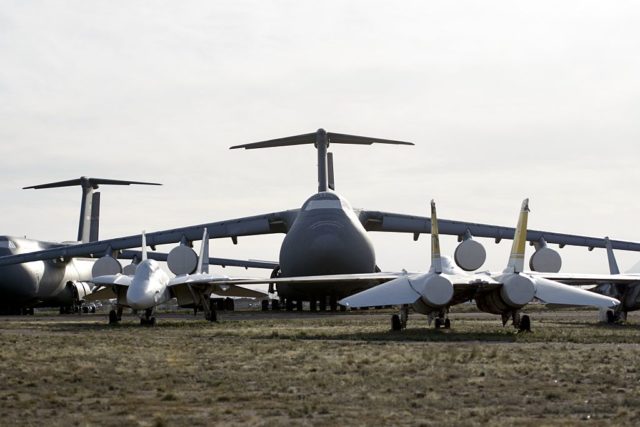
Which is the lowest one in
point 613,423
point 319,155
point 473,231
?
point 613,423

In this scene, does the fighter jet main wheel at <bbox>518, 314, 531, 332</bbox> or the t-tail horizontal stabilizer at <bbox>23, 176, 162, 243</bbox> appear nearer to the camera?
the fighter jet main wheel at <bbox>518, 314, 531, 332</bbox>

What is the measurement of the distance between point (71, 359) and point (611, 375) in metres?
9.90

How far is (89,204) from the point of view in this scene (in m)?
64.6

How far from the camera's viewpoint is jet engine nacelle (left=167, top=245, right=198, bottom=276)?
4384 cm

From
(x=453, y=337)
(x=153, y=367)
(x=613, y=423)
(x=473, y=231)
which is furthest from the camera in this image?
(x=473, y=231)

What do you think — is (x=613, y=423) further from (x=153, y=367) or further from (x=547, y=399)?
(x=153, y=367)

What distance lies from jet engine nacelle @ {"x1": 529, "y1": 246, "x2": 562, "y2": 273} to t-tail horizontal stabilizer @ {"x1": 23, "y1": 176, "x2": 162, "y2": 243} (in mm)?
27854

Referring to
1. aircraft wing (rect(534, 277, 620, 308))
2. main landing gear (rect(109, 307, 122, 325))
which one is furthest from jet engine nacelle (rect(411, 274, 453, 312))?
main landing gear (rect(109, 307, 122, 325))

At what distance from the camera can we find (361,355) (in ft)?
62.5

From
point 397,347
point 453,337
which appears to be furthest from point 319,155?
point 397,347

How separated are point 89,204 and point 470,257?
3064 centimetres

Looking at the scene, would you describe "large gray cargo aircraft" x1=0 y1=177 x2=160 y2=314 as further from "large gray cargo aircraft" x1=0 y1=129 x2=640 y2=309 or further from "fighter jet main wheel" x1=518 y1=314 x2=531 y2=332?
"fighter jet main wheel" x1=518 y1=314 x2=531 y2=332

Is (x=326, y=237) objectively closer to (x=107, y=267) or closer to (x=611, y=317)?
(x=107, y=267)

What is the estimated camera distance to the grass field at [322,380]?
37.3 feet
